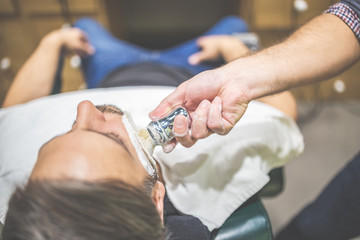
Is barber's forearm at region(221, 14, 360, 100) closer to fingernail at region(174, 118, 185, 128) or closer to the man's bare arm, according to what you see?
the man's bare arm

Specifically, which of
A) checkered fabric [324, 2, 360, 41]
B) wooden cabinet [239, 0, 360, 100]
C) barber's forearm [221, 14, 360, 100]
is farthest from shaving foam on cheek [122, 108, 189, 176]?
wooden cabinet [239, 0, 360, 100]

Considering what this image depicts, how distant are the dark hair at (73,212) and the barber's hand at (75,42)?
2.58ft

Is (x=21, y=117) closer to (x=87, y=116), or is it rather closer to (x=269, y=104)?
(x=87, y=116)

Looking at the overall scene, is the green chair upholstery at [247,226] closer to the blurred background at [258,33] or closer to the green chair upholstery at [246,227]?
the green chair upholstery at [246,227]

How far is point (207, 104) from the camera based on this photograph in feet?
1.64

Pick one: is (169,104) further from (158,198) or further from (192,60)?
(192,60)

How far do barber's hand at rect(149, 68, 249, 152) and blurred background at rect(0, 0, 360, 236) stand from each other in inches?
29.9

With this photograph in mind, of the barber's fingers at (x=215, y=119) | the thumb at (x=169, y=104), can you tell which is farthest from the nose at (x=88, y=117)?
the barber's fingers at (x=215, y=119)

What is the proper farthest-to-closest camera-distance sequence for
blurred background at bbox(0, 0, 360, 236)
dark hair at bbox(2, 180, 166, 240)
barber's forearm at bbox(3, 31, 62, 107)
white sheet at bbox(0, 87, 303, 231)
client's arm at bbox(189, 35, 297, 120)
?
blurred background at bbox(0, 0, 360, 236)
client's arm at bbox(189, 35, 297, 120)
barber's forearm at bbox(3, 31, 62, 107)
white sheet at bbox(0, 87, 303, 231)
dark hair at bbox(2, 180, 166, 240)

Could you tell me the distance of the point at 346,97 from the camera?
5.08 feet

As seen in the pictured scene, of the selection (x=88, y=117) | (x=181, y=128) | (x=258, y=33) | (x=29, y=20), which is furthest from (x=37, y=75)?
(x=258, y=33)

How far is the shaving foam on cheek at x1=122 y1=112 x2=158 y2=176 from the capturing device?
1.49 feet

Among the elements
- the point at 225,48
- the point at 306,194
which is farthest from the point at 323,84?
the point at 225,48

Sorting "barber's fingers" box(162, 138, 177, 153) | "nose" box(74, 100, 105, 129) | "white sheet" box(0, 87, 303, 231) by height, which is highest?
"nose" box(74, 100, 105, 129)
